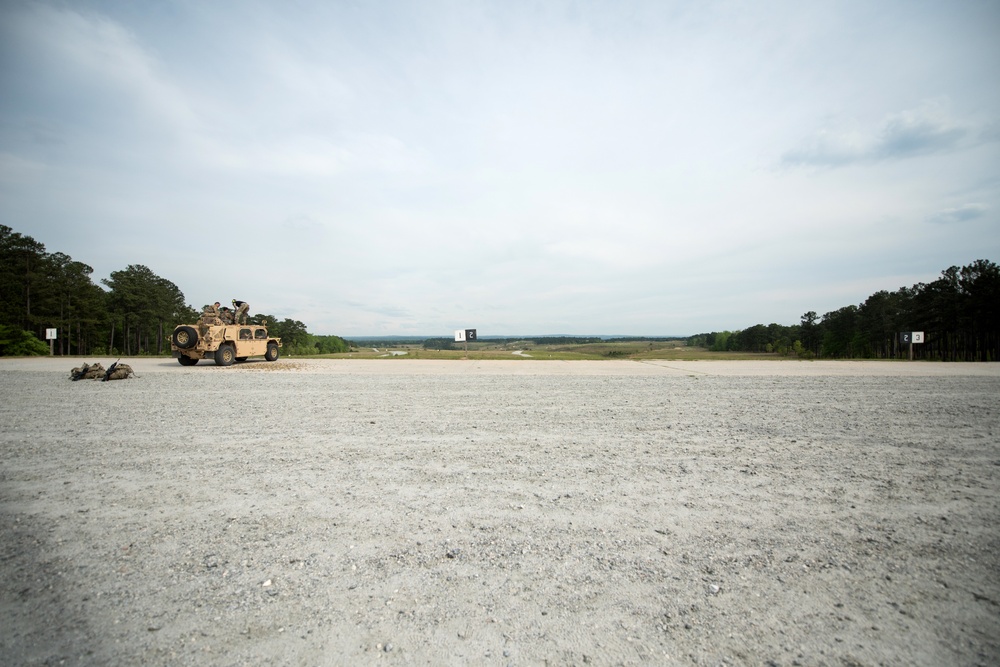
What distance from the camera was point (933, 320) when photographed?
4188 cm

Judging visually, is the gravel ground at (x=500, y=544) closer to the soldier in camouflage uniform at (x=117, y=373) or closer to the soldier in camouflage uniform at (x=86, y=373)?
Result: the soldier in camouflage uniform at (x=117, y=373)

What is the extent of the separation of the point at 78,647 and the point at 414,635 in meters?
1.73

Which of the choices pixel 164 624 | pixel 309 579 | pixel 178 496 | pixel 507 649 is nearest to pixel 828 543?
pixel 507 649

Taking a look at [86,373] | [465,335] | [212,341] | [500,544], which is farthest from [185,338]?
[500,544]

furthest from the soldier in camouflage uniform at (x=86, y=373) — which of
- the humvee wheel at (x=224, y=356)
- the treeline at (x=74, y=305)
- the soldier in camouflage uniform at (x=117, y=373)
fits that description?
the treeline at (x=74, y=305)

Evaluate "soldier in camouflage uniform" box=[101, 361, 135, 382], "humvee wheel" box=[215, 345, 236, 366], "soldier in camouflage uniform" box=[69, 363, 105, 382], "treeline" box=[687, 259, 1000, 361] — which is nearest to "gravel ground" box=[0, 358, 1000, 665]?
"soldier in camouflage uniform" box=[101, 361, 135, 382]

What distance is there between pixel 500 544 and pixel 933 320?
193 ft

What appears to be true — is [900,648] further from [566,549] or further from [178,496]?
[178,496]

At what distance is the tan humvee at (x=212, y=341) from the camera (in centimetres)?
2034

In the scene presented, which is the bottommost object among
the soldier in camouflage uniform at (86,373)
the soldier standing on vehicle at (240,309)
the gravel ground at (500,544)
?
the gravel ground at (500,544)

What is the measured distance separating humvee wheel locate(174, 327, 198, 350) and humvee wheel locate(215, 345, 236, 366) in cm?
110

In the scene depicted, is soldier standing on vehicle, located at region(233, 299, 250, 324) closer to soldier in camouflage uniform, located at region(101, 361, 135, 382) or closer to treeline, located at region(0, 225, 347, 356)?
treeline, located at region(0, 225, 347, 356)

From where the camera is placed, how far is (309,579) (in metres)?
2.78

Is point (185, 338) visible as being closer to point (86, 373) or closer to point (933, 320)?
point (86, 373)
